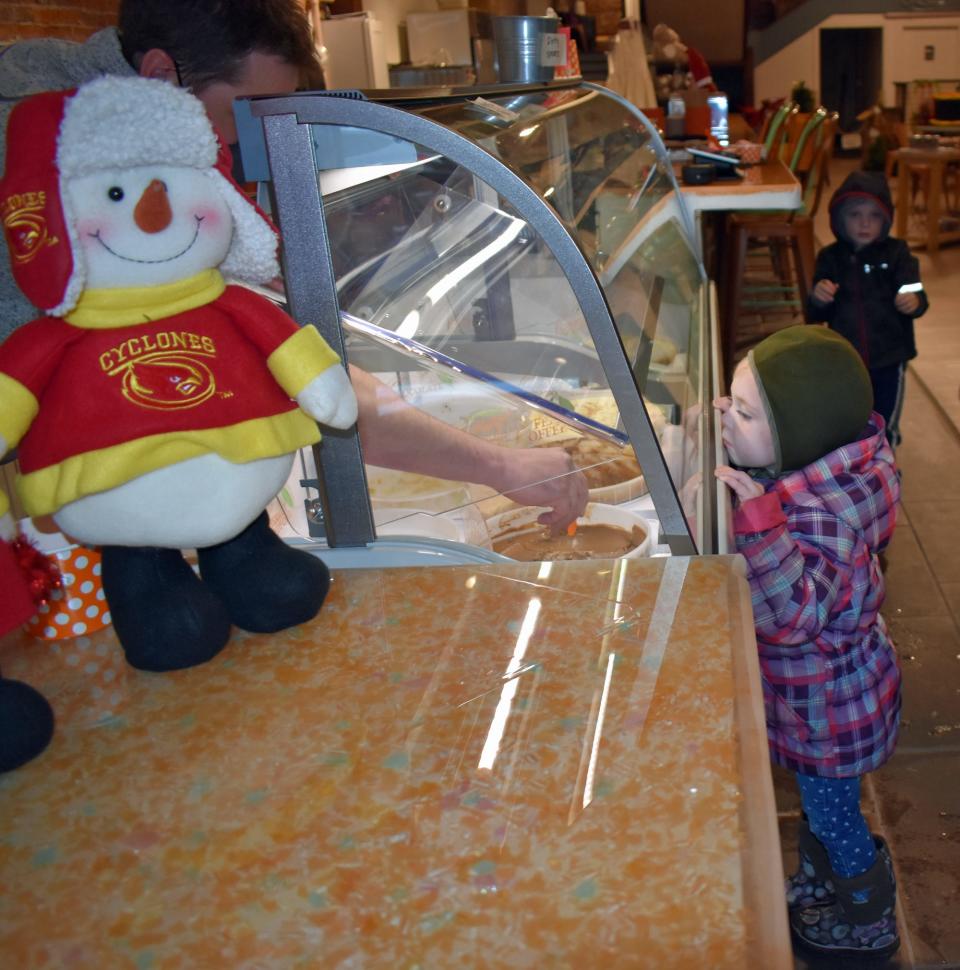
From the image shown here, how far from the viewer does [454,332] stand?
5.49 feet

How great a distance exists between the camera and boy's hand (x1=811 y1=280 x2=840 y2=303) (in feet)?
12.1

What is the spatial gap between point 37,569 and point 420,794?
62 centimetres

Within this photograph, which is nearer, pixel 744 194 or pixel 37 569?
pixel 37 569

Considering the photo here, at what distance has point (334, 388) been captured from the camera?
1179 millimetres

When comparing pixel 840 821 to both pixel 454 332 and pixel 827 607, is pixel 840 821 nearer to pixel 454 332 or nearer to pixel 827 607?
pixel 827 607

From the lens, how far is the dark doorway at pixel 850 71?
51.4ft

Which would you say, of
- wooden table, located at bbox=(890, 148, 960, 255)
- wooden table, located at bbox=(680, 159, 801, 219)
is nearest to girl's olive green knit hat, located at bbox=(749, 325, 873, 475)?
wooden table, located at bbox=(680, 159, 801, 219)

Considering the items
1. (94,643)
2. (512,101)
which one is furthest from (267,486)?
(512,101)

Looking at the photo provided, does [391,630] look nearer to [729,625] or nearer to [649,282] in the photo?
[729,625]

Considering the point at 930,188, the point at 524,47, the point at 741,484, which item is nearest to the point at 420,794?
the point at 741,484

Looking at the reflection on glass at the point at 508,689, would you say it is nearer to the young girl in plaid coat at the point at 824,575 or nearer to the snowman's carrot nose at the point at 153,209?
the young girl in plaid coat at the point at 824,575

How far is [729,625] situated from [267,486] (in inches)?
22.8

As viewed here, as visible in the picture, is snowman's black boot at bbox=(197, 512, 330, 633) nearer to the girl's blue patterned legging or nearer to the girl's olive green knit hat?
the girl's olive green knit hat

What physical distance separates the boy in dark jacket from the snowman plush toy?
9.64 feet
